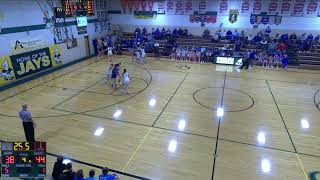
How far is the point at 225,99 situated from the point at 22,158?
10.3m

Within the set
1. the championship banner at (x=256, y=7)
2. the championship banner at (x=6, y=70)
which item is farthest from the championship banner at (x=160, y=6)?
the championship banner at (x=6, y=70)

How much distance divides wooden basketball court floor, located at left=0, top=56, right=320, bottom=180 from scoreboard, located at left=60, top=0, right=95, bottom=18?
5840 mm

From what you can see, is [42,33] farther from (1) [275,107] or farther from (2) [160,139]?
(1) [275,107]

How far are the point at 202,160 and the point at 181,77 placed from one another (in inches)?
375

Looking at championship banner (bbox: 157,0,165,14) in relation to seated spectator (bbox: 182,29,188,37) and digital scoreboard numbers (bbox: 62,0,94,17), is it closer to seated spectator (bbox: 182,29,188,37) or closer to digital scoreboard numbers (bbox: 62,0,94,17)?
seated spectator (bbox: 182,29,188,37)

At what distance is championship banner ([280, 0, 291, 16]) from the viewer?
21.9 meters

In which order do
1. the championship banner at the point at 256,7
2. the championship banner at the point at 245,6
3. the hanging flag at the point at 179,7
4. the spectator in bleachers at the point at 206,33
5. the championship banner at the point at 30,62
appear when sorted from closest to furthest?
the championship banner at the point at 30,62 < the championship banner at the point at 256,7 < the championship banner at the point at 245,6 < the spectator in bleachers at the point at 206,33 < the hanging flag at the point at 179,7

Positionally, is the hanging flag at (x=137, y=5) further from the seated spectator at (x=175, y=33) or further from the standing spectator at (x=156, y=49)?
the standing spectator at (x=156, y=49)

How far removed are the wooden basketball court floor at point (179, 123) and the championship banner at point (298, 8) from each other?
25.6 feet

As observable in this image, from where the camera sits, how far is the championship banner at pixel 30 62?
15398 millimetres

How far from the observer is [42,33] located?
17594 mm

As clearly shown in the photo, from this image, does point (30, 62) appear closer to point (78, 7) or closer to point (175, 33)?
point (78, 7)

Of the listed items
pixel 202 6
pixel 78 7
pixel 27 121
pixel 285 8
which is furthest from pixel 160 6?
pixel 27 121

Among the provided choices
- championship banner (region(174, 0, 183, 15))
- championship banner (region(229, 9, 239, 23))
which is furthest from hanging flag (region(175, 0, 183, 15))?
championship banner (region(229, 9, 239, 23))
